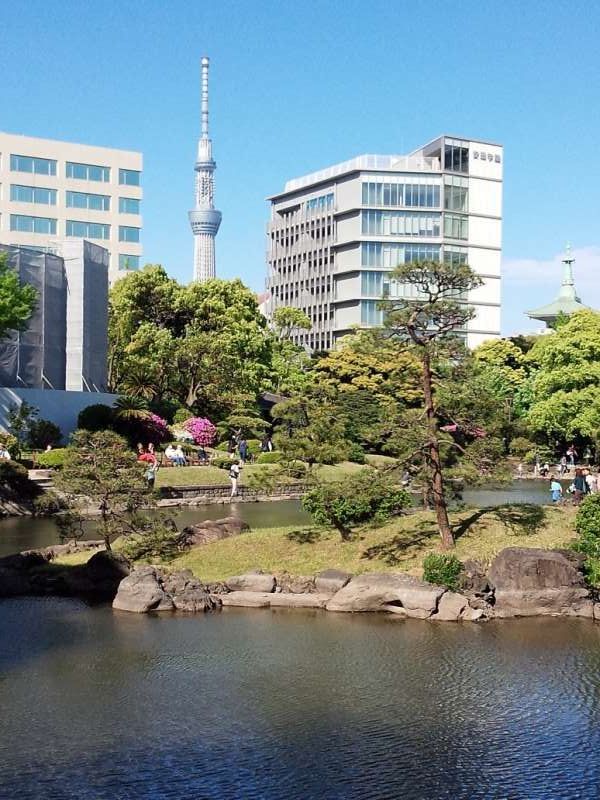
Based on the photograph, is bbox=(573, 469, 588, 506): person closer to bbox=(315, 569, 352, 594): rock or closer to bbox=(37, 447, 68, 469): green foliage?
bbox=(315, 569, 352, 594): rock

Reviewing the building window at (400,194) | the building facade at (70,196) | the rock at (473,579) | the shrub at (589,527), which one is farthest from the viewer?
the building window at (400,194)

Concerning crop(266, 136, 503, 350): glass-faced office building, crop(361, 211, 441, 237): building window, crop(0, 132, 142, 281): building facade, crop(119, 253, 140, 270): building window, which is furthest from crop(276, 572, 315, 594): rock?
crop(361, 211, 441, 237): building window

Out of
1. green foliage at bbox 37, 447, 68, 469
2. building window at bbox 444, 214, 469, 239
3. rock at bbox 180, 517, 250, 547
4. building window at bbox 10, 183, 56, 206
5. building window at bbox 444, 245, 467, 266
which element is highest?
building window at bbox 444, 214, 469, 239

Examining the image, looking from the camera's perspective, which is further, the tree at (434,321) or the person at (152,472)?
the person at (152,472)

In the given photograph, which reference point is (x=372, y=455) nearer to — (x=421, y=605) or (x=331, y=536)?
(x=331, y=536)

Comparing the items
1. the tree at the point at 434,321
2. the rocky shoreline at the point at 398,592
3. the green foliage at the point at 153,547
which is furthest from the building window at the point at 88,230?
the rocky shoreline at the point at 398,592

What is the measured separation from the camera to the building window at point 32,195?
300 feet

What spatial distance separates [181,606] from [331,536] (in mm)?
6463

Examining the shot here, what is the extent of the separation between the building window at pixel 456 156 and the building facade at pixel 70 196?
154 ft

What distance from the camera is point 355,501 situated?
3052 centimetres

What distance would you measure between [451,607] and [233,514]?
25.0 m

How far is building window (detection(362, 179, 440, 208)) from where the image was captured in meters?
127

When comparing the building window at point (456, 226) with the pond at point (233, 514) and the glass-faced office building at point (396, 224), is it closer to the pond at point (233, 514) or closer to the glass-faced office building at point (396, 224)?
the glass-faced office building at point (396, 224)

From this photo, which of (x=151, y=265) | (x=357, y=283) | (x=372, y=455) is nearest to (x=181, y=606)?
(x=372, y=455)
